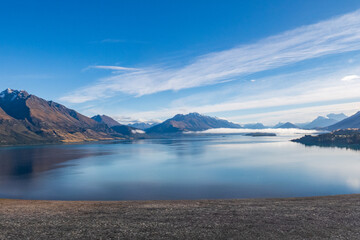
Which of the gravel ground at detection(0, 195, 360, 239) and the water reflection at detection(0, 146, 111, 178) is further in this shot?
the water reflection at detection(0, 146, 111, 178)

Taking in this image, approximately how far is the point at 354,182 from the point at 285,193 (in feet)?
74.3

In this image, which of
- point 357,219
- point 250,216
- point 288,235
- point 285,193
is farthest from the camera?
point 285,193

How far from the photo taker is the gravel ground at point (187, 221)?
21.8 meters

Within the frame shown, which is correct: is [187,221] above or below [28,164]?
above

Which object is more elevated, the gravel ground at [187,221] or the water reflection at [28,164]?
the gravel ground at [187,221]

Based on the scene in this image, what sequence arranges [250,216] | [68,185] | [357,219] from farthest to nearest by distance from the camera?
1. [68,185]
2. [250,216]
3. [357,219]

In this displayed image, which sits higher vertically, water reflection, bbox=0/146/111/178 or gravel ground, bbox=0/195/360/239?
gravel ground, bbox=0/195/360/239

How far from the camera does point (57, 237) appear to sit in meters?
21.6

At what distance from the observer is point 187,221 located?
25.5 meters

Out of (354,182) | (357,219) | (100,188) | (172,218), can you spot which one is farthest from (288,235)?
(354,182)

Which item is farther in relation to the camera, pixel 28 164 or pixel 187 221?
pixel 28 164

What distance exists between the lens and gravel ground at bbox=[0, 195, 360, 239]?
21.8 metres

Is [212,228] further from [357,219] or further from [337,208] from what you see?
[337,208]

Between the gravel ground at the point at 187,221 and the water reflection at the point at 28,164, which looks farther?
the water reflection at the point at 28,164
